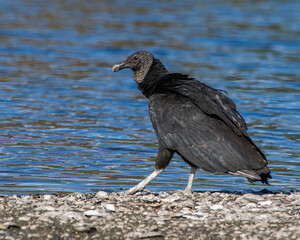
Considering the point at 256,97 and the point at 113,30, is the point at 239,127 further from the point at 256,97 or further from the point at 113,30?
the point at 113,30

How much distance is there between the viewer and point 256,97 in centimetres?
1017

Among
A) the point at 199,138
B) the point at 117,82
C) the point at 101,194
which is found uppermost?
the point at 199,138

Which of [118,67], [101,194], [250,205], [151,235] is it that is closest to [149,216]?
[151,235]

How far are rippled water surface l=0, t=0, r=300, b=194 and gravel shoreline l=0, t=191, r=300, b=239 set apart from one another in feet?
2.17

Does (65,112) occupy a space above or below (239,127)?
below

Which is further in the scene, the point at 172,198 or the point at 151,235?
the point at 172,198

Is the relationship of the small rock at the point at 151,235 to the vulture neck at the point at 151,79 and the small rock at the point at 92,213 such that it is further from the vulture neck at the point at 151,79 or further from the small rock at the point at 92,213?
the vulture neck at the point at 151,79

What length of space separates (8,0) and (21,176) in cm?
1646

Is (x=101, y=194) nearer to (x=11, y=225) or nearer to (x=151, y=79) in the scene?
(x=11, y=225)

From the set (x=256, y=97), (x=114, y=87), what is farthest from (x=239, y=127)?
(x=114, y=87)

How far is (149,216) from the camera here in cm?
478

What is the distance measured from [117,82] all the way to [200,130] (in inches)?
240

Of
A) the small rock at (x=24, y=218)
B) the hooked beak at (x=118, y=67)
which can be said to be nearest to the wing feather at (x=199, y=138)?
the hooked beak at (x=118, y=67)

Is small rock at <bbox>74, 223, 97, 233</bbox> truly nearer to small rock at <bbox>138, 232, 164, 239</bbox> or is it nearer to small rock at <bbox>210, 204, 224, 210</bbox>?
small rock at <bbox>138, 232, 164, 239</bbox>
